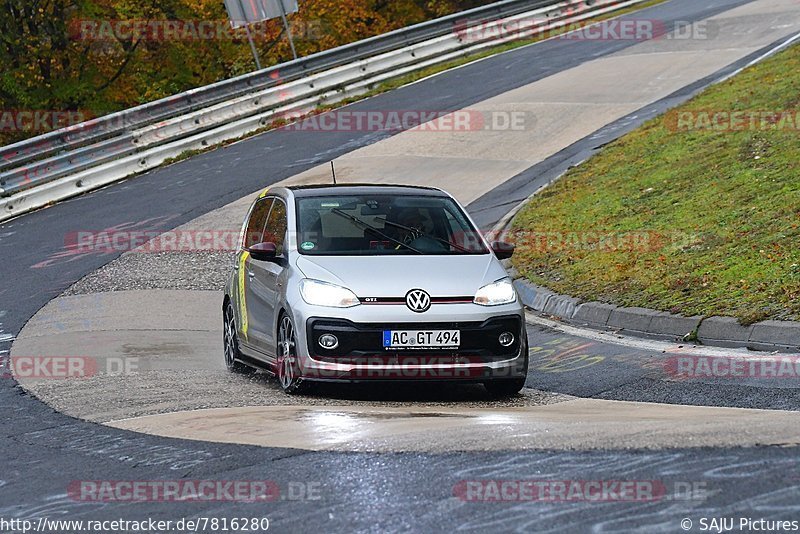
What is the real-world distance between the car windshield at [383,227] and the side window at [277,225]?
0.18 m

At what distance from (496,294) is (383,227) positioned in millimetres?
1321

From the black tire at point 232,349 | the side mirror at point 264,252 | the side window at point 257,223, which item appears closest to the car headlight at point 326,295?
the side mirror at point 264,252

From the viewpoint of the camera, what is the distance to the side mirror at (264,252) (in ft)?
34.2

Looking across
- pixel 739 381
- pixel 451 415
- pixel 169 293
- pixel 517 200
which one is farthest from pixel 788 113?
pixel 451 415

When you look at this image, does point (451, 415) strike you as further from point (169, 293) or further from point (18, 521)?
point (169, 293)

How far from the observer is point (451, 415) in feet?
27.6

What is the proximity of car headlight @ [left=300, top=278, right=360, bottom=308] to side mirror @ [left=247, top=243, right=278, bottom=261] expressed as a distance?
30.6 inches

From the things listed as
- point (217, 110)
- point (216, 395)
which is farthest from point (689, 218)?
point (217, 110)

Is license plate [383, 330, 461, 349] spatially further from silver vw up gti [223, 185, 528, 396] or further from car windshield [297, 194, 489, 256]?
car windshield [297, 194, 489, 256]

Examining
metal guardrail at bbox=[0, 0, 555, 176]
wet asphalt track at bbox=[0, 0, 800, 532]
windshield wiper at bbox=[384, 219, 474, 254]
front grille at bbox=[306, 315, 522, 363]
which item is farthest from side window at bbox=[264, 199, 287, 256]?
metal guardrail at bbox=[0, 0, 555, 176]

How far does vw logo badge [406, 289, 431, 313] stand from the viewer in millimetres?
9359

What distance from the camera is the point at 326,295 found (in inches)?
376

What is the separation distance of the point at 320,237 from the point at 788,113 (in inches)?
412

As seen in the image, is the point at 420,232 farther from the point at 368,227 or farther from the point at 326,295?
the point at 326,295
